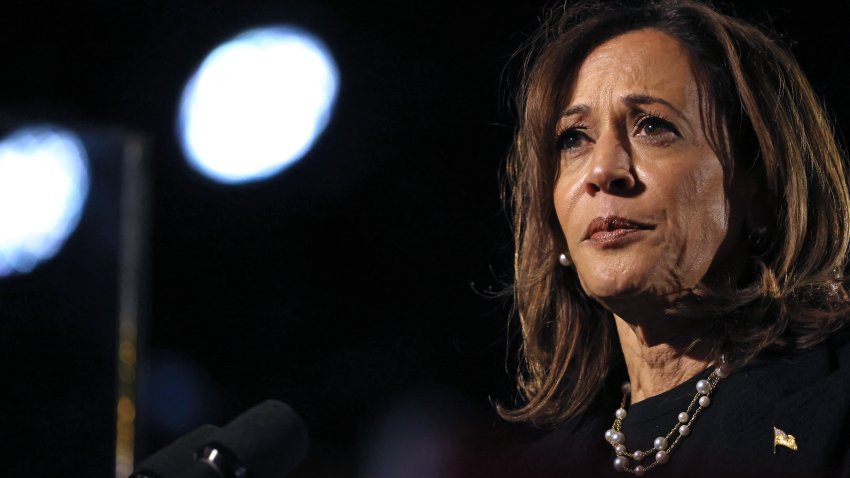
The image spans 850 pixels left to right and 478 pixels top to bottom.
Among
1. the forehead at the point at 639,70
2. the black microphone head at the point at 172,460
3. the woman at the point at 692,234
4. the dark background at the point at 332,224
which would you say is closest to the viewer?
the black microphone head at the point at 172,460

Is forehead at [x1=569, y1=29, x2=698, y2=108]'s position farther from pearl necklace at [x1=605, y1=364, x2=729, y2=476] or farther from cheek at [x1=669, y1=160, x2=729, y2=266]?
pearl necklace at [x1=605, y1=364, x2=729, y2=476]

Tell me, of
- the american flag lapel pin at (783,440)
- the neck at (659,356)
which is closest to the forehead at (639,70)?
the neck at (659,356)

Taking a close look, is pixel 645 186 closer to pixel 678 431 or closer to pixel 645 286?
pixel 645 286

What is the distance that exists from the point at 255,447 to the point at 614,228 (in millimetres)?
812

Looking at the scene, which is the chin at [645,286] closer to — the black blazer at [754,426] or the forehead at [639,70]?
the black blazer at [754,426]

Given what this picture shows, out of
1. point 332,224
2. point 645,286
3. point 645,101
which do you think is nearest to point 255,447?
point 645,286

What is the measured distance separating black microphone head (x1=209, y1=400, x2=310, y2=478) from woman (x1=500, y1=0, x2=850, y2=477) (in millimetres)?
713

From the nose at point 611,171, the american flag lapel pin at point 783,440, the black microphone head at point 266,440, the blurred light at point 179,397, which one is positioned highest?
the nose at point 611,171

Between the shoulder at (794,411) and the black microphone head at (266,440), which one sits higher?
the black microphone head at (266,440)

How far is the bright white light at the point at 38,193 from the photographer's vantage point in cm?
277

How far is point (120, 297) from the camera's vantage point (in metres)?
2.83

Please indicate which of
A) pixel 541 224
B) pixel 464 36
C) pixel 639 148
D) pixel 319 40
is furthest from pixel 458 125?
pixel 639 148

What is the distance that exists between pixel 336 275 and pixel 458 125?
21.8 inches

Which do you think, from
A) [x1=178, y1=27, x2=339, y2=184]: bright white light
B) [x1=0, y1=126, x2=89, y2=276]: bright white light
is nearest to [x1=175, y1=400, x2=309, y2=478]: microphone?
[x1=178, y1=27, x2=339, y2=184]: bright white light
